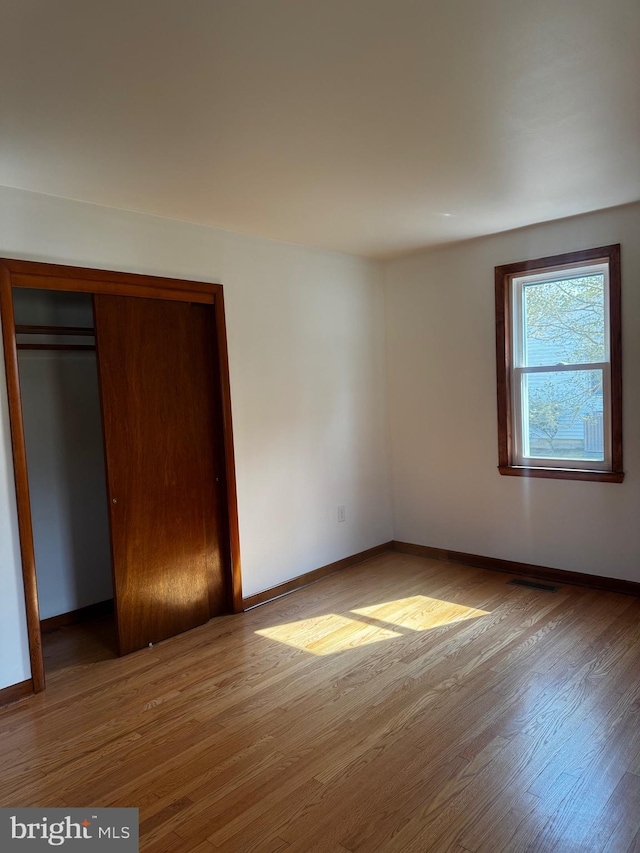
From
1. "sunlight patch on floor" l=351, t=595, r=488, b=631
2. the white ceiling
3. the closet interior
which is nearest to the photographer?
the white ceiling

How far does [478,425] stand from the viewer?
4461 millimetres

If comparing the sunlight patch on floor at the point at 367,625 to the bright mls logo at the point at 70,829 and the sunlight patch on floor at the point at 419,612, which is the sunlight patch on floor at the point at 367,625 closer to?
the sunlight patch on floor at the point at 419,612

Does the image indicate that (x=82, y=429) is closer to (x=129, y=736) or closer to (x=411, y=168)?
(x=129, y=736)

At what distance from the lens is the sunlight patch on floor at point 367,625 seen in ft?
10.9

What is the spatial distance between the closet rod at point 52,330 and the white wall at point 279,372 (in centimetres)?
74

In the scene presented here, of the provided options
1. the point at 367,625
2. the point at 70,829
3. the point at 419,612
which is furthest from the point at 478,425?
the point at 70,829

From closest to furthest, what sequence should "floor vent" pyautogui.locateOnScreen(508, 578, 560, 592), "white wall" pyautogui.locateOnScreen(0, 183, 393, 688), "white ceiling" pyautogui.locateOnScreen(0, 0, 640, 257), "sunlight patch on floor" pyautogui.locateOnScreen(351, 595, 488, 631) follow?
1. "white ceiling" pyautogui.locateOnScreen(0, 0, 640, 257)
2. "white wall" pyautogui.locateOnScreen(0, 183, 393, 688)
3. "sunlight patch on floor" pyautogui.locateOnScreen(351, 595, 488, 631)
4. "floor vent" pyautogui.locateOnScreen(508, 578, 560, 592)

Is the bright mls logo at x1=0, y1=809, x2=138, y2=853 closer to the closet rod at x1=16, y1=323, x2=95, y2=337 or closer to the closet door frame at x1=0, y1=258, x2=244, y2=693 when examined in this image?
the closet door frame at x1=0, y1=258, x2=244, y2=693

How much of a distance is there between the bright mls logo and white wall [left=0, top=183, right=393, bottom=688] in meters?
0.94

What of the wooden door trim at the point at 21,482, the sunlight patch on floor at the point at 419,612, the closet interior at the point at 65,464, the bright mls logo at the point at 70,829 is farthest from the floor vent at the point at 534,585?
the wooden door trim at the point at 21,482

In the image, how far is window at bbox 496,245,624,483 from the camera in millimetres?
3805

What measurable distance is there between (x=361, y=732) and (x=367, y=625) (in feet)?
3.54

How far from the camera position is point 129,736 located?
98.8 inches

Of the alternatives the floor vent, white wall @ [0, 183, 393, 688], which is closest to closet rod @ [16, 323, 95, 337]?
white wall @ [0, 183, 393, 688]
